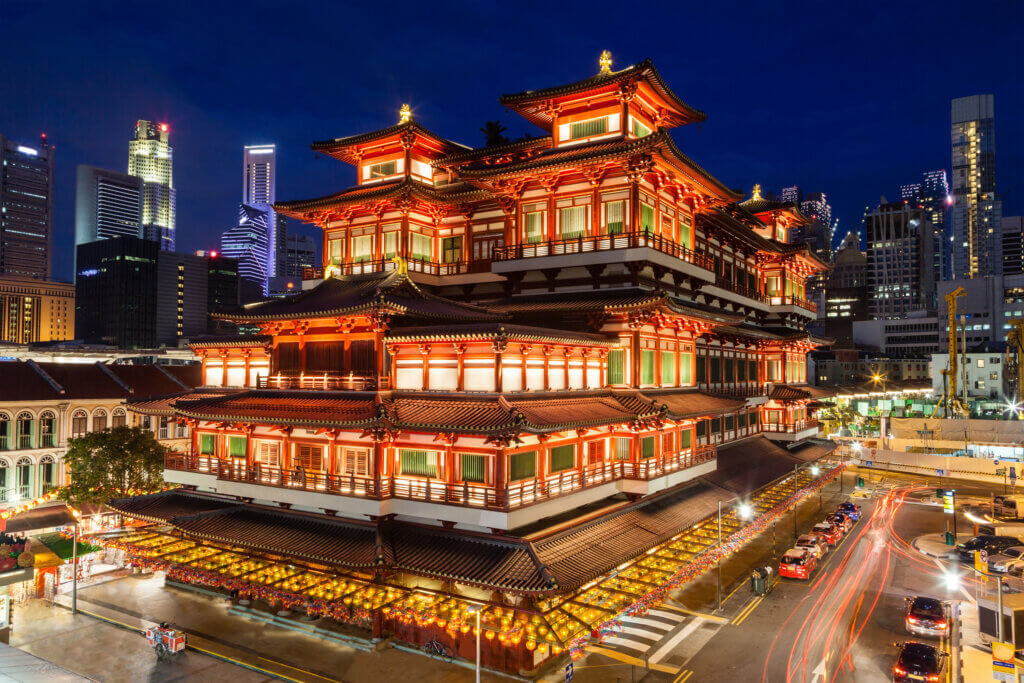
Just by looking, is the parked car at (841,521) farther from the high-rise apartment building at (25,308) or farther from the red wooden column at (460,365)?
the high-rise apartment building at (25,308)

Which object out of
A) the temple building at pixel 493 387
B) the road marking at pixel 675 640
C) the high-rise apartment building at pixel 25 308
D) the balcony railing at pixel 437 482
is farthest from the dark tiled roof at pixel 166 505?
the high-rise apartment building at pixel 25 308

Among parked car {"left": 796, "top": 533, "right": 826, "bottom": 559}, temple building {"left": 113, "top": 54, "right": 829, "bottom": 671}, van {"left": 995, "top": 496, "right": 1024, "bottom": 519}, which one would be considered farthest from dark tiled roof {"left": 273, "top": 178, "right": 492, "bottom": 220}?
van {"left": 995, "top": 496, "right": 1024, "bottom": 519}

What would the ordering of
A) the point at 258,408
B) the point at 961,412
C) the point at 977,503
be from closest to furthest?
the point at 258,408 → the point at 977,503 → the point at 961,412

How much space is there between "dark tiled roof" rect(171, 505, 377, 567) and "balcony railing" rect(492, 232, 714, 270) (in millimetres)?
17184

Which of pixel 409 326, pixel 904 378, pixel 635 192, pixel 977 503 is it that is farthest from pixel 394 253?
pixel 904 378

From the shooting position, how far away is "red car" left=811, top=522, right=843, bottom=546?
44.1 m

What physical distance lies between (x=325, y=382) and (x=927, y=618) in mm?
30157

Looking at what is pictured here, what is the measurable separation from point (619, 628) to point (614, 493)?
20.7 ft

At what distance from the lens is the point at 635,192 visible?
3344 centimetres

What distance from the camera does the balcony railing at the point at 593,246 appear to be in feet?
109

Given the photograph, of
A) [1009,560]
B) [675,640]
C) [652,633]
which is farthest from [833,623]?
[1009,560]

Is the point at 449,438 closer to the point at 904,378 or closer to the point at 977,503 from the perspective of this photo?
the point at 977,503

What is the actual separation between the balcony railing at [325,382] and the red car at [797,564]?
26.6 meters

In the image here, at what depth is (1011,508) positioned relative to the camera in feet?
181
